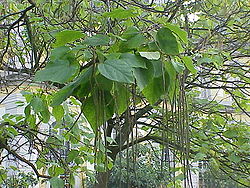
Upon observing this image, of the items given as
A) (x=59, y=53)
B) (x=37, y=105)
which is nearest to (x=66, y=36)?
(x=59, y=53)

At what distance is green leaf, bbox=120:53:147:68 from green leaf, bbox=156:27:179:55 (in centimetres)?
4

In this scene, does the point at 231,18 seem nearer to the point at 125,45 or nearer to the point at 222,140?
the point at 222,140

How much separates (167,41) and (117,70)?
12cm

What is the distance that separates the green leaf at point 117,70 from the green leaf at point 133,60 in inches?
0.7

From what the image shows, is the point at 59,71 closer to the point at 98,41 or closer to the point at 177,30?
the point at 98,41

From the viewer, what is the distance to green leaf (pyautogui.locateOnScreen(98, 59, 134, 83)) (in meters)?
0.51

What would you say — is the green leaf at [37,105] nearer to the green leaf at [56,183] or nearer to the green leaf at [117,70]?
the green leaf at [56,183]

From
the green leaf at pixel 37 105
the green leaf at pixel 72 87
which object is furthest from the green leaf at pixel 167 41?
the green leaf at pixel 37 105

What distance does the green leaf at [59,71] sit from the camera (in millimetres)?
535

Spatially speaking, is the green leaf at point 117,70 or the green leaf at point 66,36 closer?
the green leaf at point 117,70

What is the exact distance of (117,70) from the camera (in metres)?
0.53

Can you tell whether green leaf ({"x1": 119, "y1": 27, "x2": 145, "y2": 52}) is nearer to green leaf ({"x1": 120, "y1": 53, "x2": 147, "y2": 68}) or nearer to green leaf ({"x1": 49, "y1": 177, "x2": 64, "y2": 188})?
green leaf ({"x1": 120, "y1": 53, "x2": 147, "y2": 68})

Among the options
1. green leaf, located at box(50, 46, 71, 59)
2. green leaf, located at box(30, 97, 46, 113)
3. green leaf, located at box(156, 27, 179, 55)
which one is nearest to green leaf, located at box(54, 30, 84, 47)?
green leaf, located at box(50, 46, 71, 59)

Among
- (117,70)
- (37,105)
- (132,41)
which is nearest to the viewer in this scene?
(117,70)
